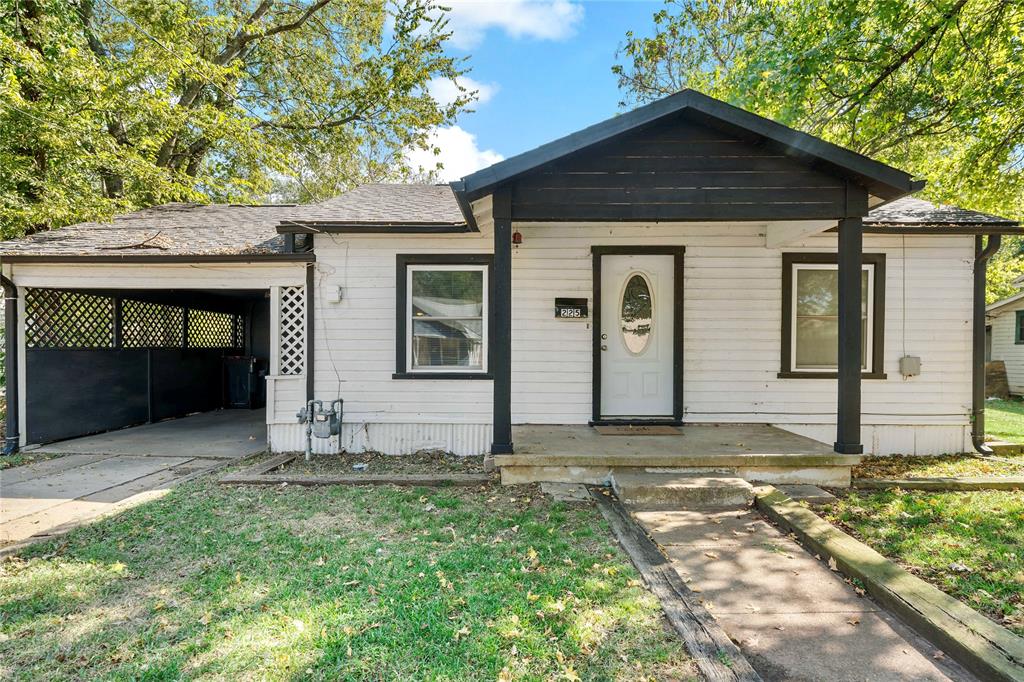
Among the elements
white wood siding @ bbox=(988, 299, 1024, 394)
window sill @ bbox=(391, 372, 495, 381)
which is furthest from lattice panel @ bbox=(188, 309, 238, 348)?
white wood siding @ bbox=(988, 299, 1024, 394)

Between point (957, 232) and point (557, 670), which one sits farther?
point (957, 232)

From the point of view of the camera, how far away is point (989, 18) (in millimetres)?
5969

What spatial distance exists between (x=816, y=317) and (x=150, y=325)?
10715mm

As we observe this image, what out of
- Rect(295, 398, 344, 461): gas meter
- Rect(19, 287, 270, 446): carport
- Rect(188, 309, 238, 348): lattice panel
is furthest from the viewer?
Rect(188, 309, 238, 348): lattice panel

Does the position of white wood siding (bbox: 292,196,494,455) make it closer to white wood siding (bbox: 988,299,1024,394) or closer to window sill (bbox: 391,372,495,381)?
window sill (bbox: 391,372,495,381)

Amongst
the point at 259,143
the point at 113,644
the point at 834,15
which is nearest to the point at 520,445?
the point at 113,644

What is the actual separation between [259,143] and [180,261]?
7.43 meters

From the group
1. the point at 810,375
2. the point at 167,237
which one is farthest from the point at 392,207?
the point at 810,375

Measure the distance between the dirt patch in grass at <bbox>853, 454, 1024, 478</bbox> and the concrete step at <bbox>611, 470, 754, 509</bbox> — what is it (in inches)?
77.4

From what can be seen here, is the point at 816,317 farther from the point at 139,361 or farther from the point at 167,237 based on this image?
the point at 139,361

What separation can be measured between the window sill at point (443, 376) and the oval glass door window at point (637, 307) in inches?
75.6

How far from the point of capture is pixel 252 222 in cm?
788

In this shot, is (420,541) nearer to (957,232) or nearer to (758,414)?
(758,414)

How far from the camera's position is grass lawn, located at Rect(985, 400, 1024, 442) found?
25.0ft
